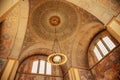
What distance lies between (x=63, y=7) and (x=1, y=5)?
16.4ft

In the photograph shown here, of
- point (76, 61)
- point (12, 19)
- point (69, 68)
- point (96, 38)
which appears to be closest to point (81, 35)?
point (96, 38)

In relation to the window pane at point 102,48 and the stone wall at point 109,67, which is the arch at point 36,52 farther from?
the stone wall at point 109,67

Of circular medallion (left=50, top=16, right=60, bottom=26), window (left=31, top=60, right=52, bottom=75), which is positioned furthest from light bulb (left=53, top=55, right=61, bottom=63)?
circular medallion (left=50, top=16, right=60, bottom=26)

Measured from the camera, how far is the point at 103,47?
780 cm

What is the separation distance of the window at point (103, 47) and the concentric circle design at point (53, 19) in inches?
83.8

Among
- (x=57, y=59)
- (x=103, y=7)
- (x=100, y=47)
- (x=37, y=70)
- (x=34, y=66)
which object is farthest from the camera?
(x=34, y=66)

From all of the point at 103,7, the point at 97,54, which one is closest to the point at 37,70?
the point at 97,54

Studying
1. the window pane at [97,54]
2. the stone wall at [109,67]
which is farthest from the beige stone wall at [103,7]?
the window pane at [97,54]

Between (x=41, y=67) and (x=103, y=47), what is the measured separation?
4.75 meters

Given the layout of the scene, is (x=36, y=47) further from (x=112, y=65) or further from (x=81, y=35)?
(x=112, y=65)

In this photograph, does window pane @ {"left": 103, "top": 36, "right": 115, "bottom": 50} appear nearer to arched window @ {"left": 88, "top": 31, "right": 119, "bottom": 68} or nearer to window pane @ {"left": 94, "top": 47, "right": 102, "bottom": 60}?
arched window @ {"left": 88, "top": 31, "right": 119, "bottom": 68}

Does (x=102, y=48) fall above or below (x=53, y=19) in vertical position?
below

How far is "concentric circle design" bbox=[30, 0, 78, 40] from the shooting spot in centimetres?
795

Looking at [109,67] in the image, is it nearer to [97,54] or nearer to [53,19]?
[97,54]
